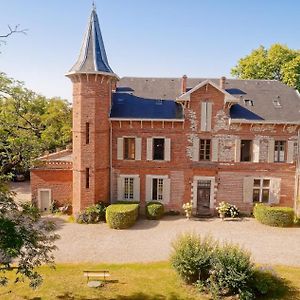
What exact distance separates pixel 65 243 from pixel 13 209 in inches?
344

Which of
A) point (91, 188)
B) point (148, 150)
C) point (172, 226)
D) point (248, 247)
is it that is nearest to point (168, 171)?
point (148, 150)

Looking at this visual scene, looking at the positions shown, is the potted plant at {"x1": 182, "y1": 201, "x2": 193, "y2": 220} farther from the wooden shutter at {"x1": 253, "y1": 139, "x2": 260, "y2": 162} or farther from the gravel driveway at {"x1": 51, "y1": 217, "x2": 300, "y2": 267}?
the wooden shutter at {"x1": 253, "y1": 139, "x2": 260, "y2": 162}

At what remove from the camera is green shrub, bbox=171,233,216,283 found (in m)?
13.1

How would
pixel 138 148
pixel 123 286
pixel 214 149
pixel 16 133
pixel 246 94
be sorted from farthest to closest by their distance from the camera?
pixel 246 94
pixel 138 148
pixel 214 149
pixel 123 286
pixel 16 133

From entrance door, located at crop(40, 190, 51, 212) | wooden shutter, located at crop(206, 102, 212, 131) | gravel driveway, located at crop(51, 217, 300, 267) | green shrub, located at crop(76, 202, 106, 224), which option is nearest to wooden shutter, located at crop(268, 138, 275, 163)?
wooden shutter, located at crop(206, 102, 212, 131)

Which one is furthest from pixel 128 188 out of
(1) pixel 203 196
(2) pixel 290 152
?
(2) pixel 290 152

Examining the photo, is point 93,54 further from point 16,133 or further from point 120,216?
point 16,133

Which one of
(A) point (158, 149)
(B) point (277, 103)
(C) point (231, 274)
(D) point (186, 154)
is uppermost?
(B) point (277, 103)

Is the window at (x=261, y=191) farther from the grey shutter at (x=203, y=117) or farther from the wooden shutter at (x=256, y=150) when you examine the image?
the grey shutter at (x=203, y=117)

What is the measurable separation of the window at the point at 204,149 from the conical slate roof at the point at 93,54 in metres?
8.26

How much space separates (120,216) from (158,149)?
596 cm

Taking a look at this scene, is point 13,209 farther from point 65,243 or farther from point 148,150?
point 148,150

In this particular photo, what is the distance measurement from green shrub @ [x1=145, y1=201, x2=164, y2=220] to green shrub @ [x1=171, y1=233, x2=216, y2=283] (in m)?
8.82

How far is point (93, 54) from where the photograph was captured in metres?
22.3
